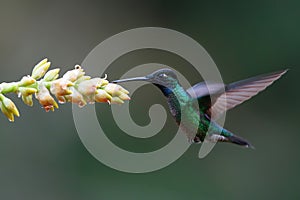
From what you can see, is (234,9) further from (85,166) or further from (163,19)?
(85,166)

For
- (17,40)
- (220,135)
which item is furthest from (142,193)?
(220,135)

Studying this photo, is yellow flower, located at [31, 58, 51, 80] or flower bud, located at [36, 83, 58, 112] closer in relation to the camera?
flower bud, located at [36, 83, 58, 112]

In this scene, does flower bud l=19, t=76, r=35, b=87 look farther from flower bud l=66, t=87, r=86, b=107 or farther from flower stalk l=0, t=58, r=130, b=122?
flower bud l=66, t=87, r=86, b=107

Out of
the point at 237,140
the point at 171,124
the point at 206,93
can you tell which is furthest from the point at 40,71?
the point at 171,124

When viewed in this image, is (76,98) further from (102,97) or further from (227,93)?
(227,93)

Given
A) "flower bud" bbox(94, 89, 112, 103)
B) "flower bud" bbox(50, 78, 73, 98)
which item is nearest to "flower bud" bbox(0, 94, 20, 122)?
"flower bud" bbox(50, 78, 73, 98)
